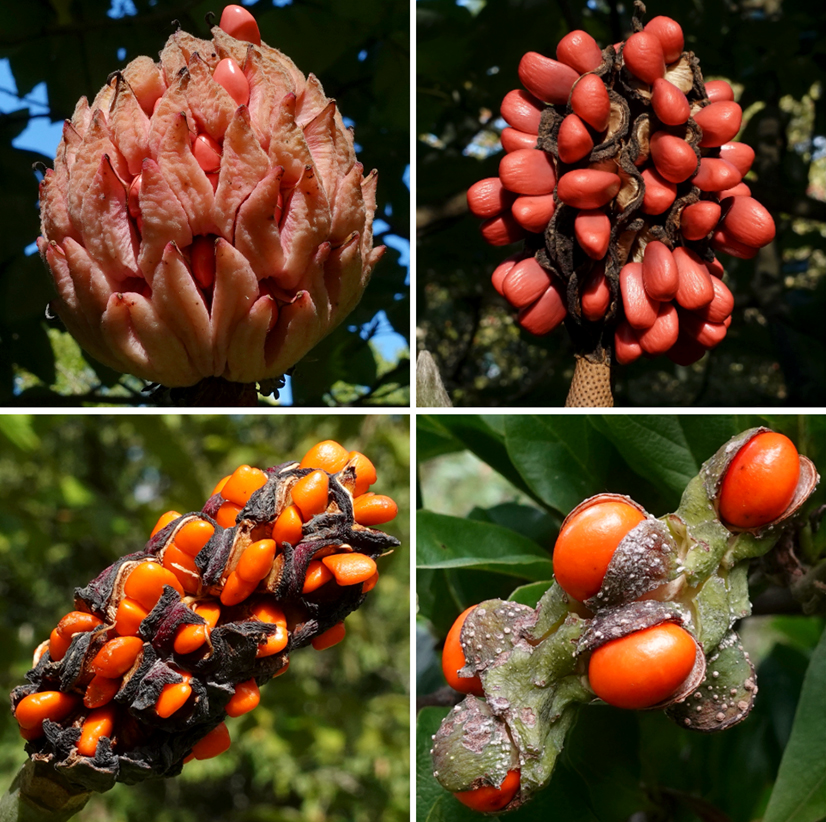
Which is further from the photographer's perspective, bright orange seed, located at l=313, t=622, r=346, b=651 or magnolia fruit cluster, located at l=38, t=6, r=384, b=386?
magnolia fruit cluster, located at l=38, t=6, r=384, b=386

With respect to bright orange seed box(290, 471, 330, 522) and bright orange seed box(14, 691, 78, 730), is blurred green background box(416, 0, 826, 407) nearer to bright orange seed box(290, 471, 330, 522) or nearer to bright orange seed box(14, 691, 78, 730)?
bright orange seed box(290, 471, 330, 522)

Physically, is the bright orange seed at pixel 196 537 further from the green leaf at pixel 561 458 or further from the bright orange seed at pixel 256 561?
the green leaf at pixel 561 458

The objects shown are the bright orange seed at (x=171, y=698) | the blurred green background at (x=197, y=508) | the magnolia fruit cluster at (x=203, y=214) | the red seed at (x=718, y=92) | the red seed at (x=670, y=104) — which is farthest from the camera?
the blurred green background at (x=197, y=508)

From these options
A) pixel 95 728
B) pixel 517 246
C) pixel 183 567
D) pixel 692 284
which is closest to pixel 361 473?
pixel 183 567

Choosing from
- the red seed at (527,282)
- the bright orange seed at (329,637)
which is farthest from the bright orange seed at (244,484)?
the red seed at (527,282)

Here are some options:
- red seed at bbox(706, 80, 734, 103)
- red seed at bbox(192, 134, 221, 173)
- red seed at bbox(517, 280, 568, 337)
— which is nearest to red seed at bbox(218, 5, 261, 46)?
red seed at bbox(192, 134, 221, 173)

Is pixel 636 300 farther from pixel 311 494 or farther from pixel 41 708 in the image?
pixel 41 708

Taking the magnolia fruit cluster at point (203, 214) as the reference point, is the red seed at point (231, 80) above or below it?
above

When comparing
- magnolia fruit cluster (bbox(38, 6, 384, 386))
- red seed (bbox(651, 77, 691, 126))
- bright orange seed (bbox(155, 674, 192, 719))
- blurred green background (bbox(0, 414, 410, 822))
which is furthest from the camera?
blurred green background (bbox(0, 414, 410, 822))

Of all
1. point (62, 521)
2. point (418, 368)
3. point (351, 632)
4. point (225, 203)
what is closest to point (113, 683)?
point (225, 203)
